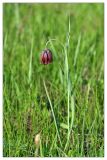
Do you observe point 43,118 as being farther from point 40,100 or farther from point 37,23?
point 37,23

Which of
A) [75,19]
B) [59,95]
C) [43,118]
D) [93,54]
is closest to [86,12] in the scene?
[75,19]

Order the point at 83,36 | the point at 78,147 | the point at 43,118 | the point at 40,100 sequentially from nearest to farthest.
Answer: the point at 78,147
the point at 43,118
the point at 40,100
the point at 83,36

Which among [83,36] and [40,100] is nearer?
[40,100]

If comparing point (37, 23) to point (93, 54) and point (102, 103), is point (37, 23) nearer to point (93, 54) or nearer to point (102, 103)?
point (93, 54)

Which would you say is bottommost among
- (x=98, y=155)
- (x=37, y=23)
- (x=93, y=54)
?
(x=98, y=155)

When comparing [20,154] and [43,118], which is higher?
[43,118]

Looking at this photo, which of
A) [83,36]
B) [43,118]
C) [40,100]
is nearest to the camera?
[43,118]

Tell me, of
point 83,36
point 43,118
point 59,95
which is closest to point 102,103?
point 59,95
